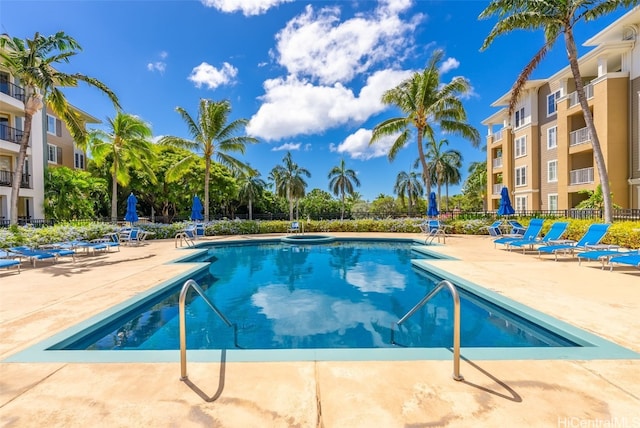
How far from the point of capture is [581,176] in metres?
20.8

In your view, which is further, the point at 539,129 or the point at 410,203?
the point at 410,203

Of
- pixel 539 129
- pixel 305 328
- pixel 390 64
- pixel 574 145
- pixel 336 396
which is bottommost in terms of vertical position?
pixel 305 328

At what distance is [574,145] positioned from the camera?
21.3 metres

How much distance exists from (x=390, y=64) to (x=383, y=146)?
6.05m

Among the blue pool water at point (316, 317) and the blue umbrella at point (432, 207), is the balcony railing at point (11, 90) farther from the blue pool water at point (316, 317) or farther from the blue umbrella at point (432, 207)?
the blue umbrella at point (432, 207)

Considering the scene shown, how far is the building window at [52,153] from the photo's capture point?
2411cm

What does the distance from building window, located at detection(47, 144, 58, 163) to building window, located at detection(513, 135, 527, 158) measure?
39.9 meters

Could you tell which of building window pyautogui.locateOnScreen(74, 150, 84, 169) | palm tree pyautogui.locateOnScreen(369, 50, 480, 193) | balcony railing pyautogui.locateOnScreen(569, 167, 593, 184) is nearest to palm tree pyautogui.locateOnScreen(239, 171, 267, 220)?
building window pyautogui.locateOnScreen(74, 150, 84, 169)

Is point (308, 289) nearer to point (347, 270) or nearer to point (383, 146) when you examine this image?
point (347, 270)

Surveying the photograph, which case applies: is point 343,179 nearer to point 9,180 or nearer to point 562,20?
point 562,20

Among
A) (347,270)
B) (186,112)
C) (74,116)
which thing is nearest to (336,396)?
(347,270)

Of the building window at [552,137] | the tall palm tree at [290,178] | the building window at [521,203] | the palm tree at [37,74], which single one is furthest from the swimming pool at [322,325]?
the tall palm tree at [290,178]

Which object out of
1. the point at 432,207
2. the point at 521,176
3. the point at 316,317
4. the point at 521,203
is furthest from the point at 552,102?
the point at 316,317

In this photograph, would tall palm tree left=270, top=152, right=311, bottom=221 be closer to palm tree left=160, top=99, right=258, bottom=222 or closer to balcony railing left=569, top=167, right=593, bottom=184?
palm tree left=160, top=99, right=258, bottom=222
